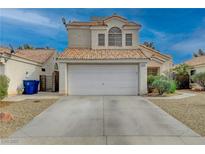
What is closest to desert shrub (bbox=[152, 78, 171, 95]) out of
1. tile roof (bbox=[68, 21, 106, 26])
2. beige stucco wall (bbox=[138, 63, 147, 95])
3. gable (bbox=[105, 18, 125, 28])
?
beige stucco wall (bbox=[138, 63, 147, 95])

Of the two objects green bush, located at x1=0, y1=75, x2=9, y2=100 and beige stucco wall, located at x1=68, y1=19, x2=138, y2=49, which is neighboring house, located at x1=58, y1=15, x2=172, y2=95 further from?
green bush, located at x1=0, y1=75, x2=9, y2=100

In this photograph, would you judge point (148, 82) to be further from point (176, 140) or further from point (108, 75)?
point (176, 140)

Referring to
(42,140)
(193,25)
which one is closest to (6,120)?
(42,140)

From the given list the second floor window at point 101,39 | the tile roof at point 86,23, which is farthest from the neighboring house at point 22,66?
the second floor window at point 101,39

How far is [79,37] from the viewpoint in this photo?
773 inches

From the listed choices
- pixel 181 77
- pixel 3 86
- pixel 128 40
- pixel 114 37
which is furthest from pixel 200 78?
pixel 3 86

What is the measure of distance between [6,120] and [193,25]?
14425mm

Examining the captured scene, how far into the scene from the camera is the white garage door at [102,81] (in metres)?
16.5

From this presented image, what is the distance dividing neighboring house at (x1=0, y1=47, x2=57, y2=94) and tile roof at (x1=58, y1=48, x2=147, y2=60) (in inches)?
140

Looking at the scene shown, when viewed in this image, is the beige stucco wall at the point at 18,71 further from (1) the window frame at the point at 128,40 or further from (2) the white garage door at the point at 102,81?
(1) the window frame at the point at 128,40

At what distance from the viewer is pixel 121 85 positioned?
16453 millimetres

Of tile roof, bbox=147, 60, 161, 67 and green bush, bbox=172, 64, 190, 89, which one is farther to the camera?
green bush, bbox=172, 64, 190, 89

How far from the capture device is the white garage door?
16469 millimetres

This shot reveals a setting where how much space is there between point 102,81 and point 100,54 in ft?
7.89
